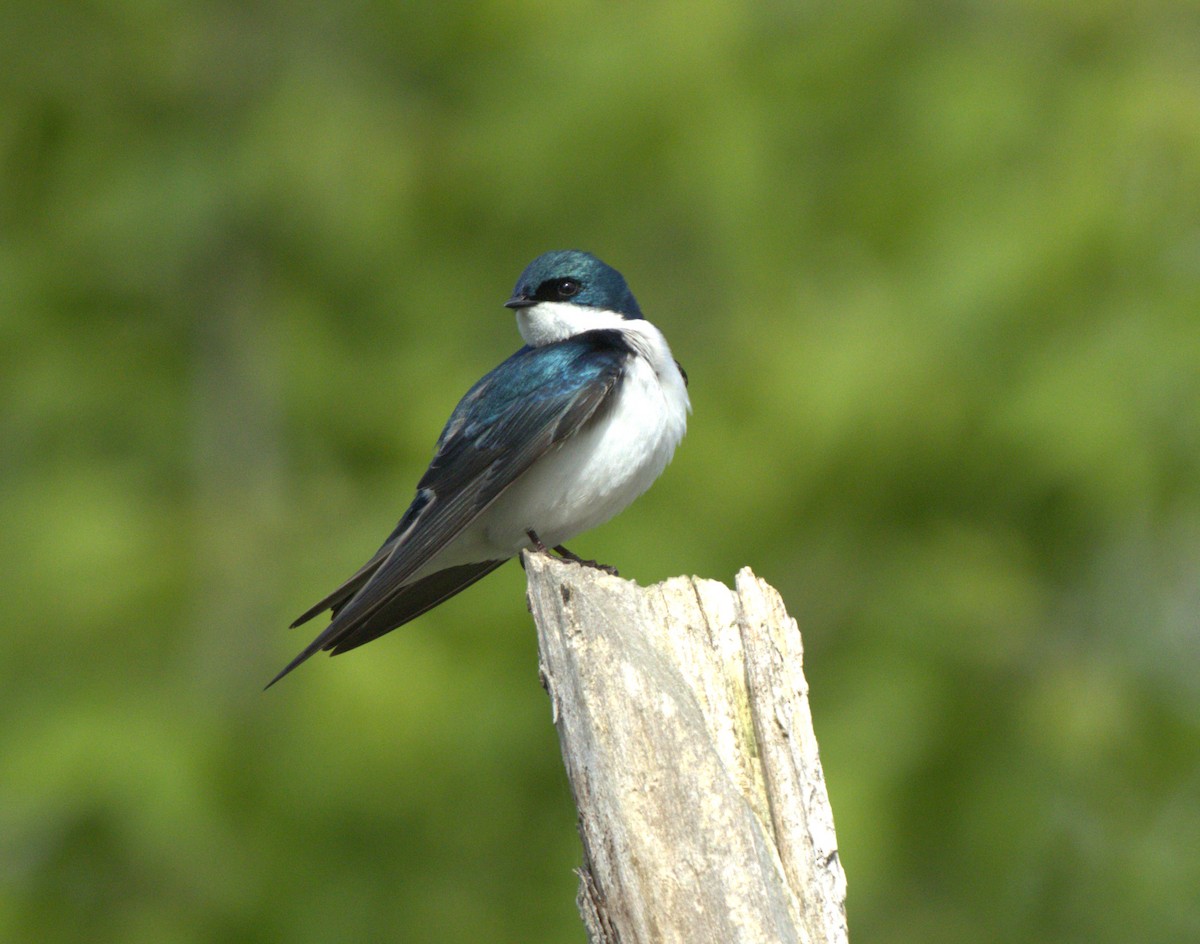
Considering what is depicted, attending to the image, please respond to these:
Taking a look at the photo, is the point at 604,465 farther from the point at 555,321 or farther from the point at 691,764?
the point at 691,764

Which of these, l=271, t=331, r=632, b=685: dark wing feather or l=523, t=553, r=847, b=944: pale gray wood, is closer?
l=523, t=553, r=847, b=944: pale gray wood

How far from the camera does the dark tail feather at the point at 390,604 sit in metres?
3.28

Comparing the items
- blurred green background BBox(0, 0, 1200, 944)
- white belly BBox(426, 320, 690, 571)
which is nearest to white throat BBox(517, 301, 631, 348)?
white belly BBox(426, 320, 690, 571)

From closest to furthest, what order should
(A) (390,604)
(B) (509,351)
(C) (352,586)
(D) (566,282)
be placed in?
1. (C) (352,586)
2. (A) (390,604)
3. (D) (566,282)
4. (B) (509,351)

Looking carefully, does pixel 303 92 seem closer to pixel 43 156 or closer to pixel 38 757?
pixel 43 156

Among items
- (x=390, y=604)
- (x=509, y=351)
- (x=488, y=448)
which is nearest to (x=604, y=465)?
(x=488, y=448)

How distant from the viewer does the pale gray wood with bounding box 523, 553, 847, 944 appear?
7.13 feet

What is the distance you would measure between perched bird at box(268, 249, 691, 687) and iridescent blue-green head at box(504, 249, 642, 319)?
250 millimetres

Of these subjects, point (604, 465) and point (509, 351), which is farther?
point (509, 351)

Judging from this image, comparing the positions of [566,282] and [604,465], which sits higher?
[566,282]

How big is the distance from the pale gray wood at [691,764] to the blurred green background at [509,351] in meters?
3.24

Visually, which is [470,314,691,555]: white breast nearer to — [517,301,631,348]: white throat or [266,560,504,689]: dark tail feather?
[266,560,504,689]: dark tail feather

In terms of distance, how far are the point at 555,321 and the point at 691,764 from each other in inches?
73.4

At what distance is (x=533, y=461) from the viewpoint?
3395 mm
